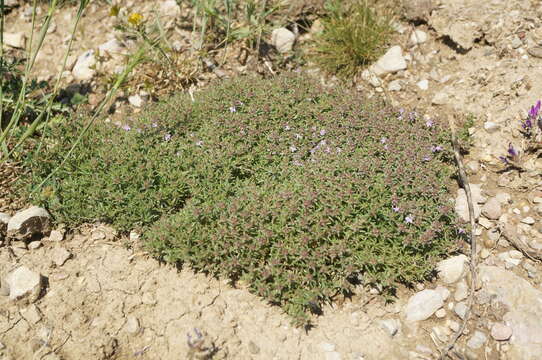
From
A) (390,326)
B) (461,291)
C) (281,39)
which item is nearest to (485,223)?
(461,291)

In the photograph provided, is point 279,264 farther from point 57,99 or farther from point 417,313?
point 57,99

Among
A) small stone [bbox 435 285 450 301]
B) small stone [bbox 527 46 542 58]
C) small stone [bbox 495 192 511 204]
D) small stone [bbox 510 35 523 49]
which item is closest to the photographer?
small stone [bbox 435 285 450 301]

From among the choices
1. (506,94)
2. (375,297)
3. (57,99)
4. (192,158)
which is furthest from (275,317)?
(57,99)

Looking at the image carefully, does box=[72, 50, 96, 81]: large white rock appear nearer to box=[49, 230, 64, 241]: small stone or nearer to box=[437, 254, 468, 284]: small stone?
box=[49, 230, 64, 241]: small stone

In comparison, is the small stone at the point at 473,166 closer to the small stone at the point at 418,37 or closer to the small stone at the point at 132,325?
the small stone at the point at 418,37

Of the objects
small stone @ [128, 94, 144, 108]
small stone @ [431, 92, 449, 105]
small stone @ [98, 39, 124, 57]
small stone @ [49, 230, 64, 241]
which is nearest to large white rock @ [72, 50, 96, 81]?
small stone @ [98, 39, 124, 57]

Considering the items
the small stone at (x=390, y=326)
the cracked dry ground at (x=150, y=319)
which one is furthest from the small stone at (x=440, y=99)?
the small stone at (x=390, y=326)

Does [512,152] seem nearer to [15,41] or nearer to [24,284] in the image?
[24,284]
